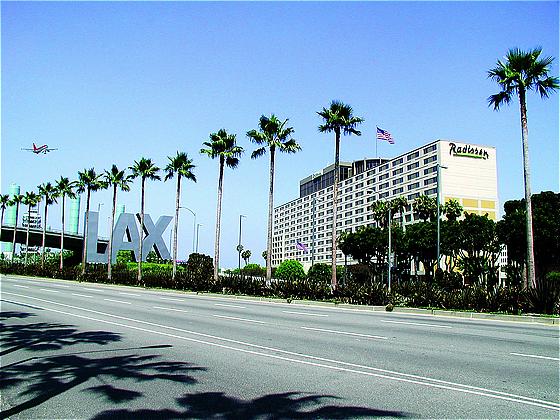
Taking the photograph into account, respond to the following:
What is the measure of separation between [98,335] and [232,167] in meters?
27.6

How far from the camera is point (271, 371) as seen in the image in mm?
8148

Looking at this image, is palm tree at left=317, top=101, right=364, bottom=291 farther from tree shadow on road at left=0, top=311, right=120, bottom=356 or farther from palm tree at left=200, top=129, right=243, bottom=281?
tree shadow on road at left=0, top=311, right=120, bottom=356

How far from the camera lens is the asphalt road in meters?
6.11

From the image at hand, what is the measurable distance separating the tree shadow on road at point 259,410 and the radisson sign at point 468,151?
102m

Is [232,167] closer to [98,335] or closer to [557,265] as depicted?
[98,335]

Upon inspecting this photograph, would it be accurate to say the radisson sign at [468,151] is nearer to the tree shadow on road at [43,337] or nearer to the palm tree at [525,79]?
the palm tree at [525,79]

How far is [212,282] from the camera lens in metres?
34.7

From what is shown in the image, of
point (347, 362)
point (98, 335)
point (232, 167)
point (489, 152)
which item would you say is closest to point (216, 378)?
point (347, 362)

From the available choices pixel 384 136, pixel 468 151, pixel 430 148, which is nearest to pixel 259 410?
pixel 384 136

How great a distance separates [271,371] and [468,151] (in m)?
103

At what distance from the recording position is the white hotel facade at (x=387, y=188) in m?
101

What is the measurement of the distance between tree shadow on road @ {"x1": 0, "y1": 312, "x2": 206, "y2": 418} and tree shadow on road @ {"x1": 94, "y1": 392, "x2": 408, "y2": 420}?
72 centimetres

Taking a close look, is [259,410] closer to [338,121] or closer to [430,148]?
[338,121]

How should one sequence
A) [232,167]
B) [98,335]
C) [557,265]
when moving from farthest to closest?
[557,265], [232,167], [98,335]
